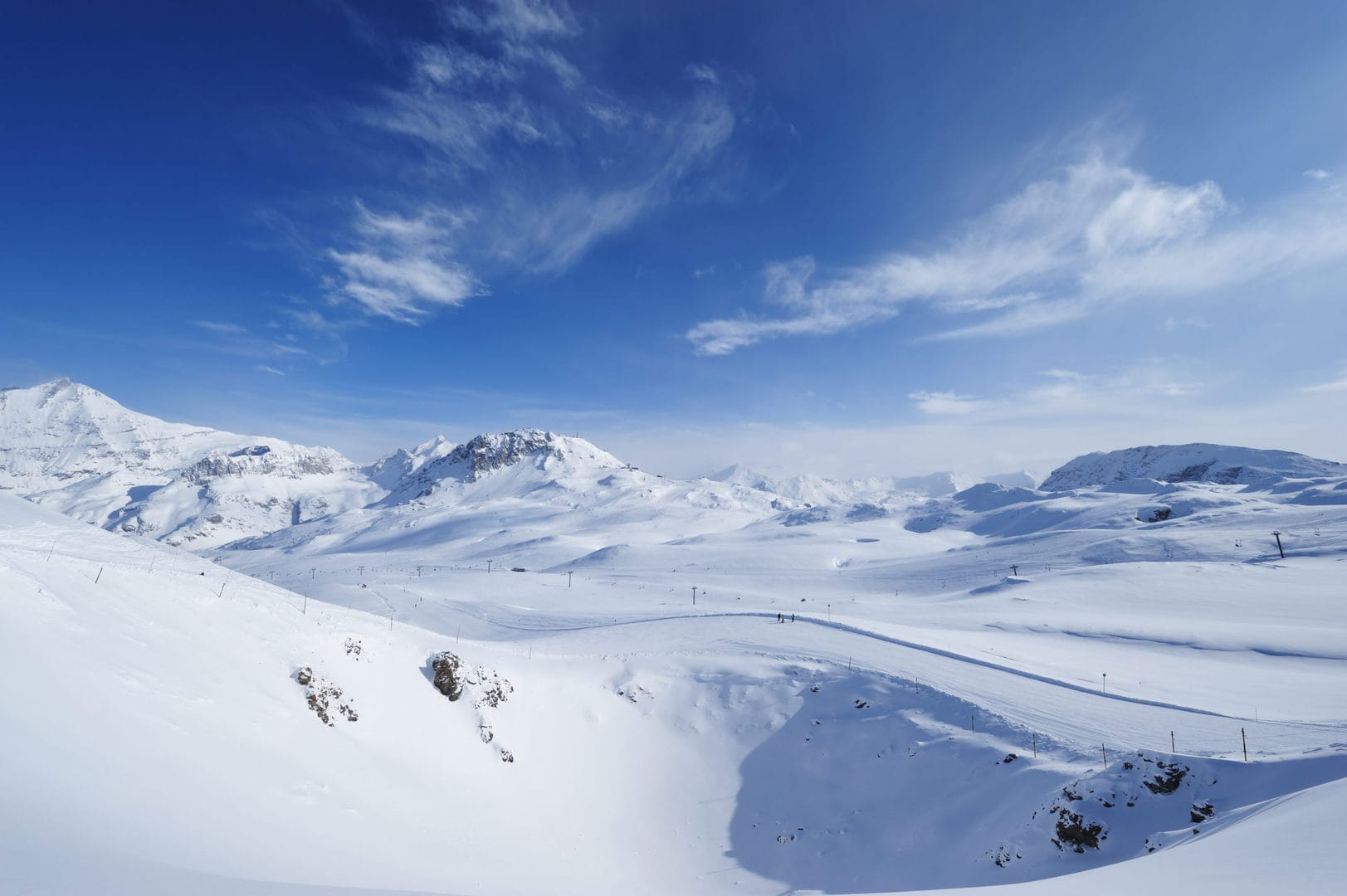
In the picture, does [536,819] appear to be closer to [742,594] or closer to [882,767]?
[882,767]

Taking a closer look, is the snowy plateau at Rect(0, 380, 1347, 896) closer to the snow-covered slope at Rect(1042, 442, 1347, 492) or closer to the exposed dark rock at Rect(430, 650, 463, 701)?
the exposed dark rock at Rect(430, 650, 463, 701)

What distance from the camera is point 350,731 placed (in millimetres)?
20453

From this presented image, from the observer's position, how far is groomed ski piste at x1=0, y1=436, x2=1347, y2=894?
10805 millimetres

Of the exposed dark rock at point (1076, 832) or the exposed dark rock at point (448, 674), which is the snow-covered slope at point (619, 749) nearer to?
the exposed dark rock at point (1076, 832)

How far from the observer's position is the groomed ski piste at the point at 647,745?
10.8 metres

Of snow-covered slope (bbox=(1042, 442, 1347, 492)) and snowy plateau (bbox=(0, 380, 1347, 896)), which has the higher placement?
snow-covered slope (bbox=(1042, 442, 1347, 492))

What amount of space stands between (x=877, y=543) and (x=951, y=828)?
319ft

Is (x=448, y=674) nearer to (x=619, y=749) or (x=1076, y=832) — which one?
(x=619, y=749)

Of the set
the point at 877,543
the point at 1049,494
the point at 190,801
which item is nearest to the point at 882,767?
the point at 190,801

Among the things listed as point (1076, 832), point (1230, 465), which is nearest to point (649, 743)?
point (1076, 832)

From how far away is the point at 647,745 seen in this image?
2833 centimetres

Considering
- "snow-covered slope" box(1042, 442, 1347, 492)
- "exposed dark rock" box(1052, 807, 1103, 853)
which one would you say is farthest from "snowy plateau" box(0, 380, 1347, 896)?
"snow-covered slope" box(1042, 442, 1347, 492)

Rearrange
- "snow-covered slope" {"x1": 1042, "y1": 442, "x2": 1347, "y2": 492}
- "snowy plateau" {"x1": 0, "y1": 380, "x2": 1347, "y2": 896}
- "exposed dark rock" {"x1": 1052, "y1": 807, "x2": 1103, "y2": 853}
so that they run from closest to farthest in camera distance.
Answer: "snowy plateau" {"x1": 0, "y1": 380, "x2": 1347, "y2": 896}
"exposed dark rock" {"x1": 1052, "y1": 807, "x2": 1103, "y2": 853}
"snow-covered slope" {"x1": 1042, "y1": 442, "x2": 1347, "y2": 492}

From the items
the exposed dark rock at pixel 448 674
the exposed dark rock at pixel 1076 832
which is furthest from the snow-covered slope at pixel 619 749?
the exposed dark rock at pixel 448 674
